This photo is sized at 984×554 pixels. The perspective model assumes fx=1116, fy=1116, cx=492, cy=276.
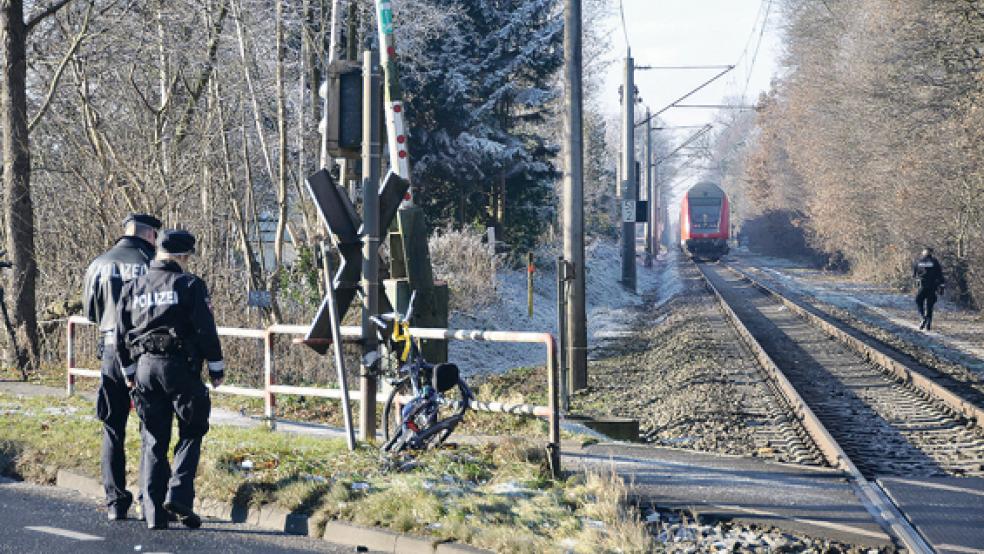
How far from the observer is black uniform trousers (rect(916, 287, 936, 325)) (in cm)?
2316

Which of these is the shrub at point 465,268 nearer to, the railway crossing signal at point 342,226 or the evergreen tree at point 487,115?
the evergreen tree at point 487,115

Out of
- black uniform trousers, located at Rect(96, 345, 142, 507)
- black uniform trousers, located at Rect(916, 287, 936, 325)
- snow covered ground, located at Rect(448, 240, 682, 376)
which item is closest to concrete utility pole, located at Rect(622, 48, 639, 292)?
snow covered ground, located at Rect(448, 240, 682, 376)

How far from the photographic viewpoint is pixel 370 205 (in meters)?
8.90

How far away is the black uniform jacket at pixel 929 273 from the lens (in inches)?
894

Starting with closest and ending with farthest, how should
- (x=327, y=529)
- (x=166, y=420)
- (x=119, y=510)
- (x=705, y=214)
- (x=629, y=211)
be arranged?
1. (x=327, y=529)
2. (x=166, y=420)
3. (x=119, y=510)
4. (x=629, y=211)
5. (x=705, y=214)

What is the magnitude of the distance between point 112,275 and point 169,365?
131 centimetres

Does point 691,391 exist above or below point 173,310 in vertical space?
below

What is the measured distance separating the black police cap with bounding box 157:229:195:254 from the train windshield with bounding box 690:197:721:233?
166 feet

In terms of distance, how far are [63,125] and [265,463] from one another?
42.6ft

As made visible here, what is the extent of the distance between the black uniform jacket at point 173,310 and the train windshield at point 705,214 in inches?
1990

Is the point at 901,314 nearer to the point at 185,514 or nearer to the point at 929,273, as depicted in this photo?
the point at 929,273

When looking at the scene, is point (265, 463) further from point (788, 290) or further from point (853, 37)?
point (853, 37)

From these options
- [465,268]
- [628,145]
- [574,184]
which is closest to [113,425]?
[574,184]

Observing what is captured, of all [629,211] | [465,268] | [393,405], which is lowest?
[393,405]
